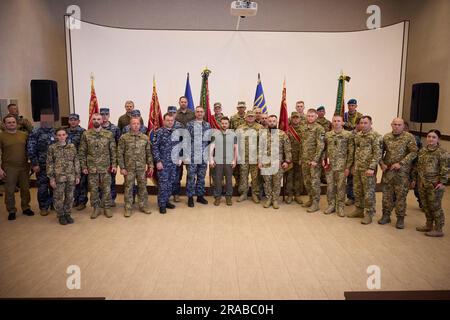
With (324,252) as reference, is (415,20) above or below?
above

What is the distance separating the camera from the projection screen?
881cm

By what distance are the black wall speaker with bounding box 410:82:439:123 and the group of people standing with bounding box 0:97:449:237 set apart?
1617 mm

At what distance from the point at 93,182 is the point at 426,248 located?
14.7 ft

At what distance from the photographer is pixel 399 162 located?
4535 mm

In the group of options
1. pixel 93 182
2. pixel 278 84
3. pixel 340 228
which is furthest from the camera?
pixel 278 84

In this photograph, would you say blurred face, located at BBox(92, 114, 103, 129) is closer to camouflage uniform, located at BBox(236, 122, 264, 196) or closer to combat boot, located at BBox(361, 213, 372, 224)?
camouflage uniform, located at BBox(236, 122, 264, 196)

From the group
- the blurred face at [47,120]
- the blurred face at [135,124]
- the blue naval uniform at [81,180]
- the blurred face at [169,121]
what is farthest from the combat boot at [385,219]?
the blurred face at [47,120]

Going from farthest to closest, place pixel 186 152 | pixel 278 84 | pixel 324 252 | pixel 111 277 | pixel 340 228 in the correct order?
pixel 278 84
pixel 186 152
pixel 340 228
pixel 324 252
pixel 111 277

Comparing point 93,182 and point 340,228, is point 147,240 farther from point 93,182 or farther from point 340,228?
point 340,228

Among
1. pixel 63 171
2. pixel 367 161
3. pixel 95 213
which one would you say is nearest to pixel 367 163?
pixel 367 161

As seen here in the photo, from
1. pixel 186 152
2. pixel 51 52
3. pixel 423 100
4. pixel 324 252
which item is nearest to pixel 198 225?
pixel 186 152

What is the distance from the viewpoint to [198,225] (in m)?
4.72

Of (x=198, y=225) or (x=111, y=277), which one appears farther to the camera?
(x=198, y=225)

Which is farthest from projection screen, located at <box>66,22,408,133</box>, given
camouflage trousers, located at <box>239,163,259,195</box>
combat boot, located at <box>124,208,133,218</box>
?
combat boot, located at <box>124,208,133,218</box>
